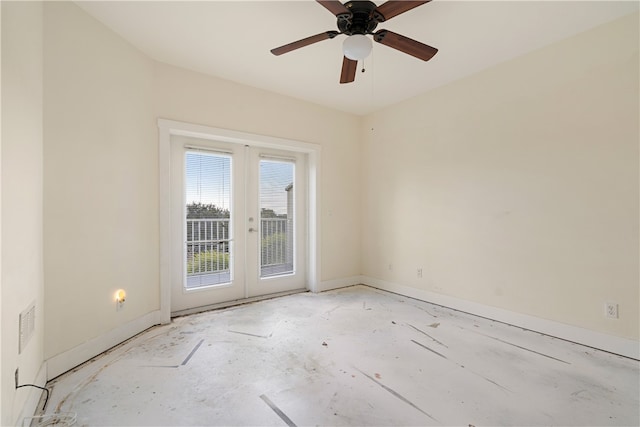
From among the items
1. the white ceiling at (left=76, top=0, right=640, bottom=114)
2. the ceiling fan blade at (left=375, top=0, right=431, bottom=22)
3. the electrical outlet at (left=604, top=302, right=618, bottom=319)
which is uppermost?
the white ceiling at (left=76, top=0, right=640, bottom=114)

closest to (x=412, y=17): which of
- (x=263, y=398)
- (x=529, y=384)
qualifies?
(x=529, y=384)

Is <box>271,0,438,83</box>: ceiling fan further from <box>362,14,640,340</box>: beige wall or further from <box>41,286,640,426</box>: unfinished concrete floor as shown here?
<box>41,286,640,426</box>: unfinished concrete floor

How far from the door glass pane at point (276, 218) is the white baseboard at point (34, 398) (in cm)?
239

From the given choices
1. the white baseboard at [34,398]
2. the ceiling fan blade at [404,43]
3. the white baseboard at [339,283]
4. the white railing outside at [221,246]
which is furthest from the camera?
the white baseboard at [339,283]

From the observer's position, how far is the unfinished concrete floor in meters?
1.74

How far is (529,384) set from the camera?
2051 mm

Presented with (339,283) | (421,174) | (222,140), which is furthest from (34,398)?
(421,174)

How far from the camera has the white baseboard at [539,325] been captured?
2.46 meters

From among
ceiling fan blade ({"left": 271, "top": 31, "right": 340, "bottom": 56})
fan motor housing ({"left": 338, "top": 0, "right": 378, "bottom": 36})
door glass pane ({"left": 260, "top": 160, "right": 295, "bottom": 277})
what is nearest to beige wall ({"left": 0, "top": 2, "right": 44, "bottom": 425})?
ceiling fan blade ({"left": 271, "top": 31, "right": 340, "bottom": 56})

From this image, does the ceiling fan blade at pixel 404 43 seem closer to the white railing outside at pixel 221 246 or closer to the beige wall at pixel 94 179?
the beige wall at pixel 94 179

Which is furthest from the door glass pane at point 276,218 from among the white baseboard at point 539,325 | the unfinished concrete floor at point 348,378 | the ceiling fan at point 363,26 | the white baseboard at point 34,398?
the white baseboard at point 34,398

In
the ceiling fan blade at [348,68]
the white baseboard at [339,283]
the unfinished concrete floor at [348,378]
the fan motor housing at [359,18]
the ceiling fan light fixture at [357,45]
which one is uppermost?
the fan motor housing at [359,18]

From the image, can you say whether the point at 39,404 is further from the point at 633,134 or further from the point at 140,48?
the point at 633,134

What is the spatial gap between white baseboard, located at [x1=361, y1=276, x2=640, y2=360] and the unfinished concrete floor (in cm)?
9
